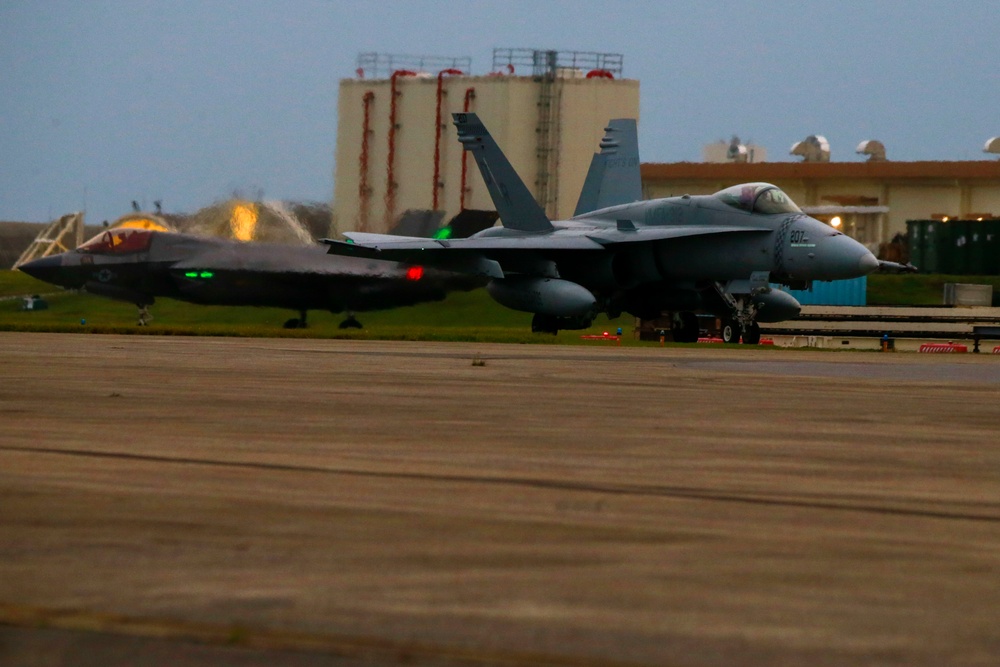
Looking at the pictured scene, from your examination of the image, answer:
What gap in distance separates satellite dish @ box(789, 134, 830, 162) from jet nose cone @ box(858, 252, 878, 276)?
42.7 meters

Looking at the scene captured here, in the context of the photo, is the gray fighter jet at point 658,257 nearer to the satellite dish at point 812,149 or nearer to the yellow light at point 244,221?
the yellow light at point 244,221

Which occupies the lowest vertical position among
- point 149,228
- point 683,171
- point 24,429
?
point 24,429

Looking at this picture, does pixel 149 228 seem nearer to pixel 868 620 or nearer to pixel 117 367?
pixel 117 367

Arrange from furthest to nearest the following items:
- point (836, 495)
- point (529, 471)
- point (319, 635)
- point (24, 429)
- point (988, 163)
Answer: point (988, 163) < point (24, 429) < point (529, 471) < point (836, 495) < point (319, 635)

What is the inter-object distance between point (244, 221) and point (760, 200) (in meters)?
10.3

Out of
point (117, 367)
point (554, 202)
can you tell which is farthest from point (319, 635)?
point (554, 202)

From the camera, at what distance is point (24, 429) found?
6871 mm

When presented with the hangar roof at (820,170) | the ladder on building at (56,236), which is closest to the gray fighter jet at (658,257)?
the hangar roof at (820,170)

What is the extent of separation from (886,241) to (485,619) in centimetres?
6038

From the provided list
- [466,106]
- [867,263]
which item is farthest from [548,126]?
[867,263]

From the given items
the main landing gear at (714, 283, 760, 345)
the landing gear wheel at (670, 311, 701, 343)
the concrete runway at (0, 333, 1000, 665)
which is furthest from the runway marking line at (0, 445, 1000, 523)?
the landing gear wheel at (670, 311, 701, 343)

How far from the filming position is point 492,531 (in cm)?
416

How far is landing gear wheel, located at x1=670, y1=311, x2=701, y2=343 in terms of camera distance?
25375mm

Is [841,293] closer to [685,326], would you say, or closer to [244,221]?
[685,326]
